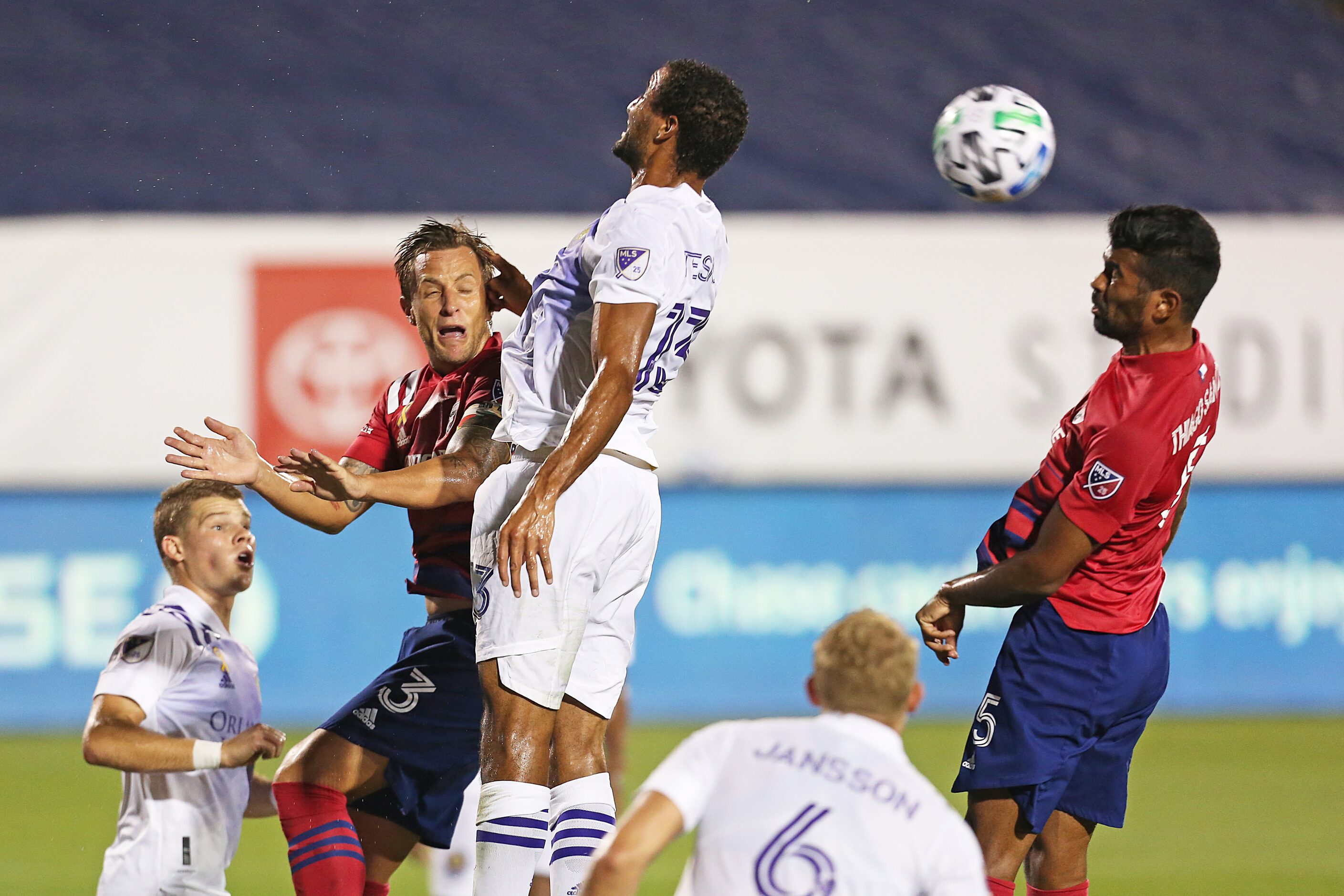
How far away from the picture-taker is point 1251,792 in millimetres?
7832

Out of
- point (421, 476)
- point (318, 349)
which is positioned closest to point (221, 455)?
point (421, 476)

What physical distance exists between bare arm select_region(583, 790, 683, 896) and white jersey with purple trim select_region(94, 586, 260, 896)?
178cm

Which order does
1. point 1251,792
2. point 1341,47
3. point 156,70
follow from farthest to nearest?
point 1341,47 → point 156,70 → point 1251,792

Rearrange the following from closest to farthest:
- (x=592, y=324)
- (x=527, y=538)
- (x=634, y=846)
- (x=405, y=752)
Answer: (x=634, y=846), (x=527, y=538), (x=592, y=324), (x=405, y=752)

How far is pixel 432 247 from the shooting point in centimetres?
448

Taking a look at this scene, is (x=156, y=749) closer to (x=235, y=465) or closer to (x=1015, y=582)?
(x=235, y=465)

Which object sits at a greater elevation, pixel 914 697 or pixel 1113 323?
pixel 1113 323

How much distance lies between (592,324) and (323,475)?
2.58 feet

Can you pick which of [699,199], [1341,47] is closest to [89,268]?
[699,199]

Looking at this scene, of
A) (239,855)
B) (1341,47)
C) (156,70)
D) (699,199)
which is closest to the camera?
(699,199)

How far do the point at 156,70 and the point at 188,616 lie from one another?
34.1 ft

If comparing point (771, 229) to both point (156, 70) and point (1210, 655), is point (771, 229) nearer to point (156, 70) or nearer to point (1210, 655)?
point (1210, 655)

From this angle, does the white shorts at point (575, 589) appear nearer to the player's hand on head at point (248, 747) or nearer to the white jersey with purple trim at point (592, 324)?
the white jersey with purple trim at point (592, 324)

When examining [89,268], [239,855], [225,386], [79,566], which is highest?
[89,268]
